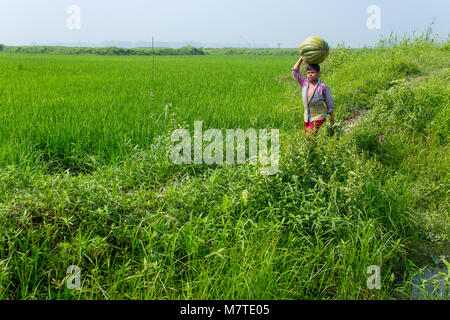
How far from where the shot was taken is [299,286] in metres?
2.27

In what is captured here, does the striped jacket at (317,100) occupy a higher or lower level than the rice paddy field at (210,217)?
higher

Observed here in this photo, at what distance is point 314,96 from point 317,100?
55 millimetres

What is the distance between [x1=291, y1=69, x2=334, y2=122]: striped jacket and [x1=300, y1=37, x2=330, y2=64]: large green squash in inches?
7.7

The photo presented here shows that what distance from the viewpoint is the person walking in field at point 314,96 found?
3.62 m

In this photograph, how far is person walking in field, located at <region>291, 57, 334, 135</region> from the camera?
3.62 metres

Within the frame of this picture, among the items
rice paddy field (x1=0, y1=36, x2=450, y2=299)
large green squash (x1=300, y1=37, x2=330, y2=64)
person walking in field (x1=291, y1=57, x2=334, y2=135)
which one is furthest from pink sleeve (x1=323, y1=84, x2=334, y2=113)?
rice paddy field (x1=0, y1=36, x2=450, y2=299)

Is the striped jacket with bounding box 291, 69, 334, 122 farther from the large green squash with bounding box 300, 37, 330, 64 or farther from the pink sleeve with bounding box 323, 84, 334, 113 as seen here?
the large green squash with bounding box 300, 37, 330, 64

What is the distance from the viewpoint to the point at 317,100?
3.66 metres

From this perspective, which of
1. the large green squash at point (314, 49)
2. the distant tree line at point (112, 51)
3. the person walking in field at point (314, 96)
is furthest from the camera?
the distant tree line at point (112, 51)

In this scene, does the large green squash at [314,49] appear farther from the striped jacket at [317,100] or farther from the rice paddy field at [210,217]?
the rice paddy field at [210,217]

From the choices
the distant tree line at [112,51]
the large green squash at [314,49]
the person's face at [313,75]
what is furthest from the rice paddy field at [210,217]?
the distant tree line at [112,51]

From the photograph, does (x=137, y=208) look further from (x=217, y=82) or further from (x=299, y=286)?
(x=217, y=82)
